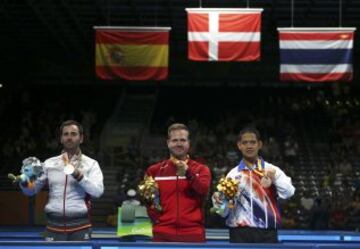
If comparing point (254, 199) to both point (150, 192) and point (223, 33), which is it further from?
point (223, 33)

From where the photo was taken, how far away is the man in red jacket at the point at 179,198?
17.5 ft

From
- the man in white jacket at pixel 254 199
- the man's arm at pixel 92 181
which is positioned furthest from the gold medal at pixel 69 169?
the man in white jacket at pixel 254 199

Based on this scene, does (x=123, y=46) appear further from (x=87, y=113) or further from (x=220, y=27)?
(x=87, y=113)

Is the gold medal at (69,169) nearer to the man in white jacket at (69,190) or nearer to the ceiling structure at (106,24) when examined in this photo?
the man in white jacket at (69,190)

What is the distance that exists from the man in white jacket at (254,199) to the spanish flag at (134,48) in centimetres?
956

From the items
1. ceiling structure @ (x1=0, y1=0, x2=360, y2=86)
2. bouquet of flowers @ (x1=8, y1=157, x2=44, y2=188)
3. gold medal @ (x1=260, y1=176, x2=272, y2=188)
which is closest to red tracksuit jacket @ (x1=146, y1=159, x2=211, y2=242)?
gold medal @ (x1=260, y1=176, x2=272, y2=188)

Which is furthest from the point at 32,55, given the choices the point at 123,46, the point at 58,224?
the point at 58,224

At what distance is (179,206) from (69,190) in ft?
3.10

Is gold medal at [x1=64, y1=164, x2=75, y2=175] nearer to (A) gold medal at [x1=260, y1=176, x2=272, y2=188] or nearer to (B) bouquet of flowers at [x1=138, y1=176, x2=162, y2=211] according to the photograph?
(B) bouquet of flowers at [x1=138, y1=176, x2=162, y2=211]

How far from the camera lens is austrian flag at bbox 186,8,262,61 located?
540 inches

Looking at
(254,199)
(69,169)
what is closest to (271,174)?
(254,199)

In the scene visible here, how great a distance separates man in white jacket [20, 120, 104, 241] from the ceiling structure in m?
13.8

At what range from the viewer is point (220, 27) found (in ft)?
45.1

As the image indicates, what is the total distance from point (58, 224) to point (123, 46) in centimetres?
967
